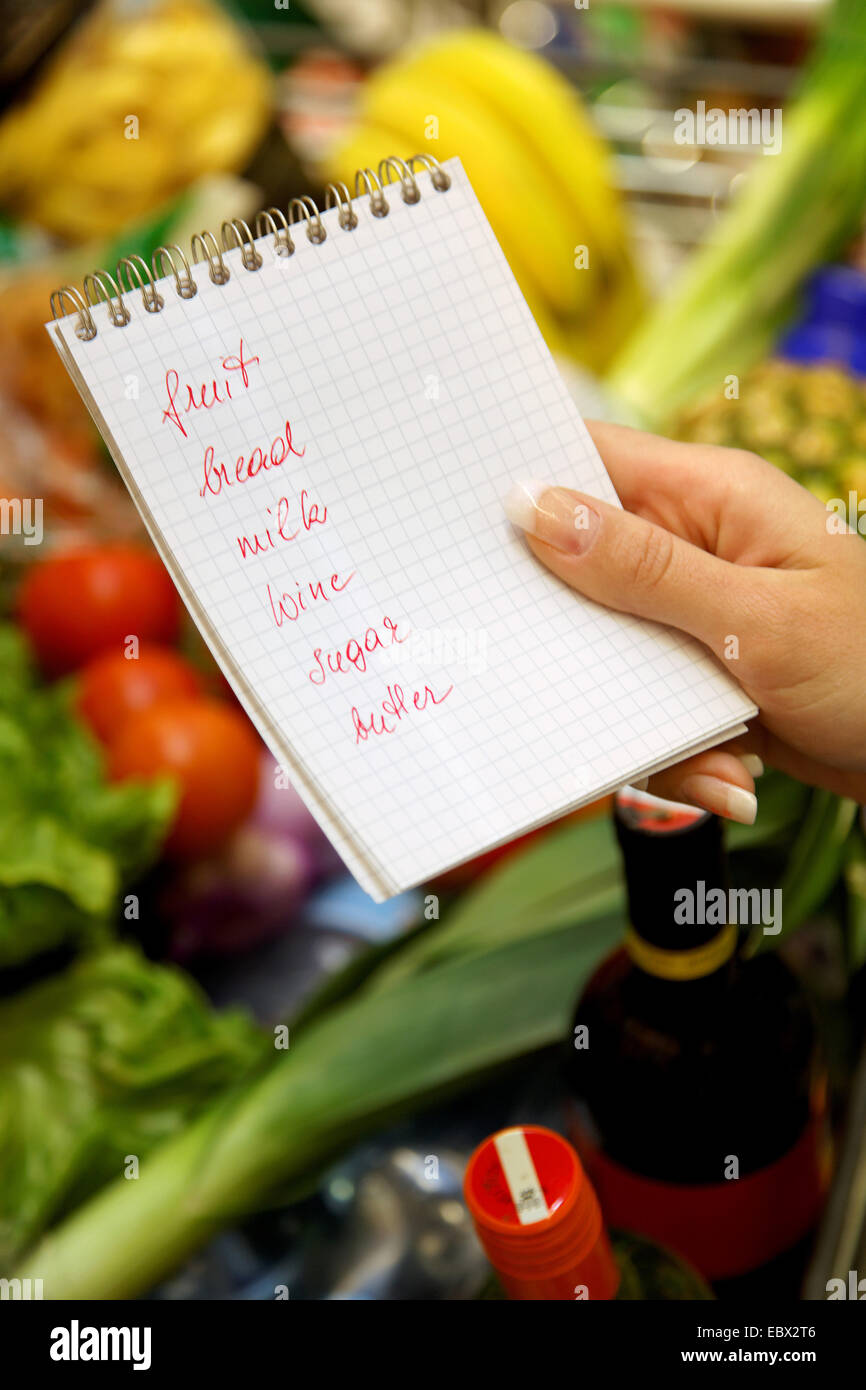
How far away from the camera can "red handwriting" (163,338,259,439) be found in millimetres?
471

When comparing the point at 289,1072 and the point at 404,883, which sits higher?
the point at 404,883

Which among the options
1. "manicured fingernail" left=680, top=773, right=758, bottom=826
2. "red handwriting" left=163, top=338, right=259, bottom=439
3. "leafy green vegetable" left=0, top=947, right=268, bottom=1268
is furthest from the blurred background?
"red handwriting" left=163, top=338, right=259, bottom=439

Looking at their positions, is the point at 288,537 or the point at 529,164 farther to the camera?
the point at 529,164

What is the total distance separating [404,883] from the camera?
0.45m

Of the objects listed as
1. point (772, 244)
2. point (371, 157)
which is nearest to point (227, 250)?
point (772, 244)

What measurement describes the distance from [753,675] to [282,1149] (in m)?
0.42

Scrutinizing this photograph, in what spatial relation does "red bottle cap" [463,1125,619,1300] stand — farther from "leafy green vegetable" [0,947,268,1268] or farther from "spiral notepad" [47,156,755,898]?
"leafy green vegetable" [0,947,268,1268]

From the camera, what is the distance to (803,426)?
94cm

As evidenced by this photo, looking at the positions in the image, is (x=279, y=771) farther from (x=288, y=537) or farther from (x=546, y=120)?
(x=546, y=120)

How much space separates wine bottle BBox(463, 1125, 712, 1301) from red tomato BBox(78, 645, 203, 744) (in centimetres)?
66

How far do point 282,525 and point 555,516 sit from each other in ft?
0.38

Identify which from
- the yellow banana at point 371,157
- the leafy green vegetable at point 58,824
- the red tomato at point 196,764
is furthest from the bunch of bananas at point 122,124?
the red tomato at point 196,764
